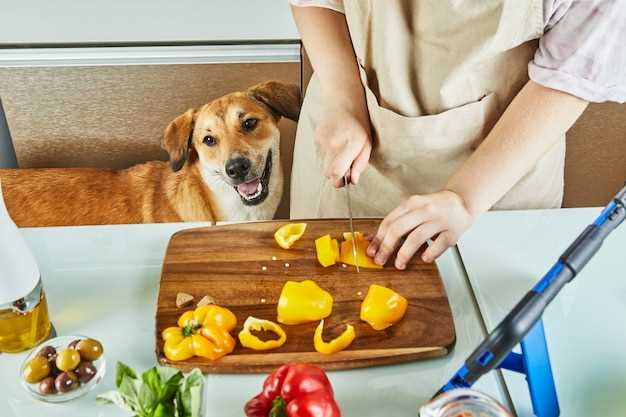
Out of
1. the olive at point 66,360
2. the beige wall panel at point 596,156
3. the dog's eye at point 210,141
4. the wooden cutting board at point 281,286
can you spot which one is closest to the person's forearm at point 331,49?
the wooden cutting board at point 281,286

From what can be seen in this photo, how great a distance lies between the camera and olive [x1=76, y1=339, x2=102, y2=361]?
2.56 ft

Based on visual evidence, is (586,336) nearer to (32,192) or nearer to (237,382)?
(237,382)

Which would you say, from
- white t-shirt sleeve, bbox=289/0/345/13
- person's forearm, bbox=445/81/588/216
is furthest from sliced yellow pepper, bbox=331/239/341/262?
white t-shirt sleeve, bbox=289/0/345/13

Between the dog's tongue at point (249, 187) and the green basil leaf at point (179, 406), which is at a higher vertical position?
the green basil leaf at point (179, 406)

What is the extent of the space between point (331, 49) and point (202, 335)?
0.64 metres

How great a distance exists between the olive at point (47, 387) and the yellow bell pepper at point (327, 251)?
40 cm

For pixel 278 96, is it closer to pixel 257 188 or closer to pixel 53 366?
pixel 257 188

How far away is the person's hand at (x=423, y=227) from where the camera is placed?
0.96m

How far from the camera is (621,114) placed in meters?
1.91

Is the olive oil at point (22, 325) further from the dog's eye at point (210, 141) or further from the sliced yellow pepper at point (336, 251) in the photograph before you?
the dog's eye at point (210, 141)

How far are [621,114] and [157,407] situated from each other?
1.73 meters

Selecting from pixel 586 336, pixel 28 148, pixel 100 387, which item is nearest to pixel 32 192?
pixel 28 148

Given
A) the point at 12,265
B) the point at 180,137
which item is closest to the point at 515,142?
the point at 12,265

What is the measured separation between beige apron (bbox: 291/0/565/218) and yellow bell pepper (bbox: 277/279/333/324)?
372 millimetres
